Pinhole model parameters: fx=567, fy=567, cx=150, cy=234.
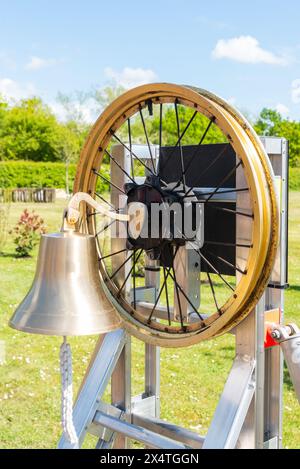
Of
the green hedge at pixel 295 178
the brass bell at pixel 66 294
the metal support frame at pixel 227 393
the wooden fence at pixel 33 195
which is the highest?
the green hedge at pixel 295 178

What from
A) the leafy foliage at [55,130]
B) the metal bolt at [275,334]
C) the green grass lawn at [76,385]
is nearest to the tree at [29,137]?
the leafy foliage at [55,130]

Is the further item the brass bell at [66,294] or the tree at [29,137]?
the tree at [29,137]

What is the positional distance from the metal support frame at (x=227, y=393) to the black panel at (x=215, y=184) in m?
0.17

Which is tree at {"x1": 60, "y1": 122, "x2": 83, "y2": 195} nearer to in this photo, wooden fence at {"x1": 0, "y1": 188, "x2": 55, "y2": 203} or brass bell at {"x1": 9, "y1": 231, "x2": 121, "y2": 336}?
wooden fence at {"x1": 0, "y1": 188, "x2": 55, "y2": 203}

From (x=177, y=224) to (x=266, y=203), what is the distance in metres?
0.33

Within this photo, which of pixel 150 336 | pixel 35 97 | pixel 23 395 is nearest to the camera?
pixel 150 336

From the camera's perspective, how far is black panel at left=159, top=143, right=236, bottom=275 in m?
2.04

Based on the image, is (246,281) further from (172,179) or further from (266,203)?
(172,179)

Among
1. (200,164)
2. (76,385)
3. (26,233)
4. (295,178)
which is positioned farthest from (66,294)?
(295,178)

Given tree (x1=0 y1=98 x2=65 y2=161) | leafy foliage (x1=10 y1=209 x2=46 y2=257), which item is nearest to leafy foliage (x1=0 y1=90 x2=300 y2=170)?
tree (x1=0 y1=98 x2=65 y2=161)

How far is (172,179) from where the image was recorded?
7.50 ft

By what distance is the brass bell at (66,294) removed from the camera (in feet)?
5.02

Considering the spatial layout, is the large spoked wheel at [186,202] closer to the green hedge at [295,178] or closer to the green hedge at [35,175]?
the green hedge at [295,178]

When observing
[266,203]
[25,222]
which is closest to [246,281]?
[266,203]
